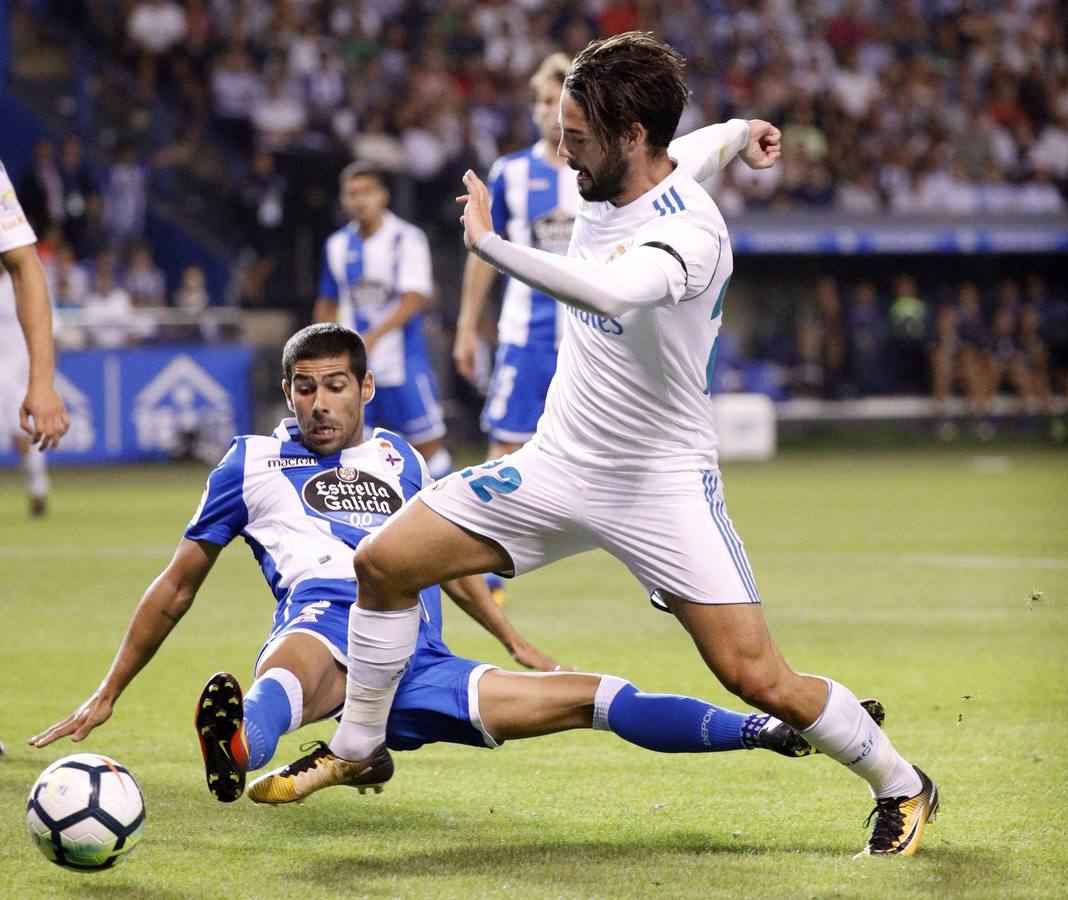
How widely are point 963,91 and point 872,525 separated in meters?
14.2

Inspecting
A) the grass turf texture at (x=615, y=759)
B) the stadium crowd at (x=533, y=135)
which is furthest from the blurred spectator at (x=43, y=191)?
the grass turf texture at (x=615, y=759)

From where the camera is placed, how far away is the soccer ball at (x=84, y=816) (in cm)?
382

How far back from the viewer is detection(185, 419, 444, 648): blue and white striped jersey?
487 cm

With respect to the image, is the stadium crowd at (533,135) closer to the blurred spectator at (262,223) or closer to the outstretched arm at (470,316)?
the blurred spectator at (262,223)

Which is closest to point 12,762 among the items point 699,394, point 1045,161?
point 699,394

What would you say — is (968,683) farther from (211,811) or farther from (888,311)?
(888,311)

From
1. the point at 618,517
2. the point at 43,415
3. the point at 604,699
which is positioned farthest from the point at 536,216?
the point at 618,517

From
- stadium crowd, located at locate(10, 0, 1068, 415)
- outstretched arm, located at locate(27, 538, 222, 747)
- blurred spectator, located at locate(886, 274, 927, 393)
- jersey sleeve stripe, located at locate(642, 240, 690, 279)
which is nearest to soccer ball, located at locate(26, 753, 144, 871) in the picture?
outstretched arm, located at locate(27, 538, 222, 747)

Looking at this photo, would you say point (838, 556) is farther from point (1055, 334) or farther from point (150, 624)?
point (1055, 334)

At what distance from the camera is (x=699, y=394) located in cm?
423

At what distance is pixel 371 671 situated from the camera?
168 inches

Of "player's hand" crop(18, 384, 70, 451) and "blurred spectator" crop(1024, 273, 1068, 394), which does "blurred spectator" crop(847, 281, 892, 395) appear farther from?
"player's hand" crop(18, 384, 70, 451)

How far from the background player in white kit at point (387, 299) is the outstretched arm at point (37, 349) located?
17.0 ft

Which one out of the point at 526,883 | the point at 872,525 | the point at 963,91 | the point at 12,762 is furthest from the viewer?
the point at 963,91
